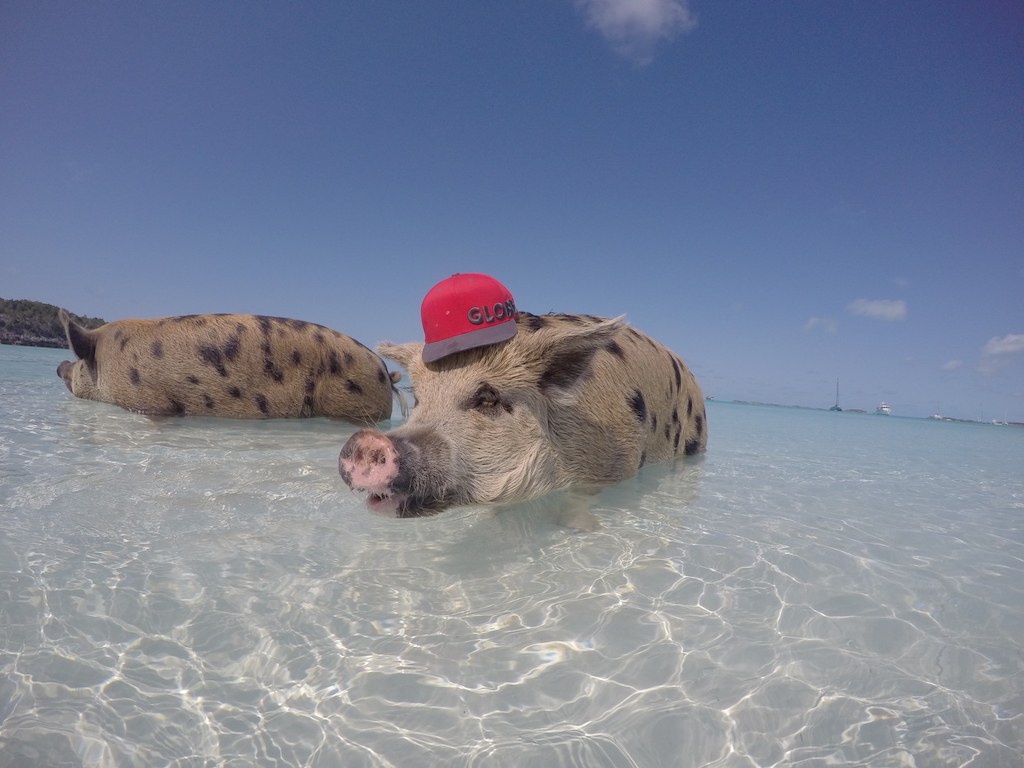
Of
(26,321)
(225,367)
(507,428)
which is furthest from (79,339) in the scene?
(26,321)

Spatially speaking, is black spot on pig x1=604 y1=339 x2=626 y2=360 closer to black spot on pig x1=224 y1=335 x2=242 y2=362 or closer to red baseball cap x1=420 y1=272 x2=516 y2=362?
red baseball cap x1=420 y1=272 x2=516 y2=362

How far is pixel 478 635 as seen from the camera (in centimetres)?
190

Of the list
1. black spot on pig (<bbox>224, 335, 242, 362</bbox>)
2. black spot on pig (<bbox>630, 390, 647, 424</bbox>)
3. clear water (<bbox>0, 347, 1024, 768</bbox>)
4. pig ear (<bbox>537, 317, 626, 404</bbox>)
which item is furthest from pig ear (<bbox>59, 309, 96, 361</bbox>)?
black spot on pig (<bbox>630, 390, 647, 424</bbox>)

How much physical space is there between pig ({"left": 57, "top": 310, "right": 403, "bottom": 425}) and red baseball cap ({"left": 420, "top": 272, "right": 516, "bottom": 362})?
3443 mm

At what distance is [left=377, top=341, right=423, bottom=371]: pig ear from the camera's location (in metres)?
3.29

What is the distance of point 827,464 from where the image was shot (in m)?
7.04

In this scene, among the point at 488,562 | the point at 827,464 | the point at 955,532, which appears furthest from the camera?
the point at 827,464

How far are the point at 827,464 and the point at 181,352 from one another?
875 centimetres

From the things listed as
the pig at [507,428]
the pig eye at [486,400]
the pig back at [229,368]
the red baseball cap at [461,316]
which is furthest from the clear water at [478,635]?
the pig back at [229,368]

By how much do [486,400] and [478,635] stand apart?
1335 millimetres

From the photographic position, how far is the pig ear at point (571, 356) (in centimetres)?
297

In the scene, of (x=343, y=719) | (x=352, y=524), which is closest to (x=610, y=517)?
(x=352, y=524)

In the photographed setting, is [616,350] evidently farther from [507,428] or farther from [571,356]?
[507,428]

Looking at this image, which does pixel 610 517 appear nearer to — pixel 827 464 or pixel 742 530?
pixel 742 530
